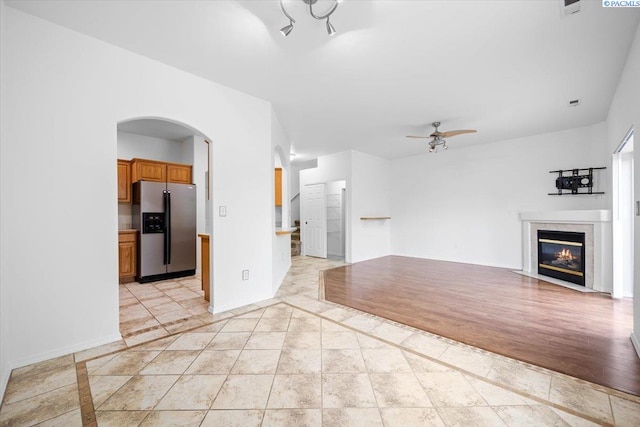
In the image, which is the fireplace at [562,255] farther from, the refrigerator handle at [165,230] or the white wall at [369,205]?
the refrigerator handle at [165,230]

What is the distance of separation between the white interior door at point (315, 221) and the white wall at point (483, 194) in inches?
84.9

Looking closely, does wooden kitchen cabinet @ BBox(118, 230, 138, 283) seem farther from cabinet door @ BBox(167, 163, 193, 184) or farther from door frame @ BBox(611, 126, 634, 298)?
door frame @ BBox(611, 126, 634, 298)

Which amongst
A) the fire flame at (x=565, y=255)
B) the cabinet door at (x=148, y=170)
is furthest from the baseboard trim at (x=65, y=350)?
the fire flame at (x=565, y=255)

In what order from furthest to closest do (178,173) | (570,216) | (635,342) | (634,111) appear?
1. (178,173)
2. (570,216)
3. (634,111)
4. (635,342)

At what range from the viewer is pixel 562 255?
458cm

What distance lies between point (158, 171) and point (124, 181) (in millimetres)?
651

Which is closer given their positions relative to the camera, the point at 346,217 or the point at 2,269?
the point at 2,269

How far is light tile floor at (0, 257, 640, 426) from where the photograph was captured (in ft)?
5.04

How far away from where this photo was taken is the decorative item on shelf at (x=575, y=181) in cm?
474

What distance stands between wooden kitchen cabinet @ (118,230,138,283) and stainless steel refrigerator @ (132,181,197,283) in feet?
0.45

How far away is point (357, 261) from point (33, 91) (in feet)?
19.4

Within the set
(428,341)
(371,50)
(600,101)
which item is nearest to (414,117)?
(371,50)

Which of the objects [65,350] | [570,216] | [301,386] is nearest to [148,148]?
[65,350]

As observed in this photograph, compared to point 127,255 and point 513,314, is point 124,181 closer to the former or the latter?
point 127,255
